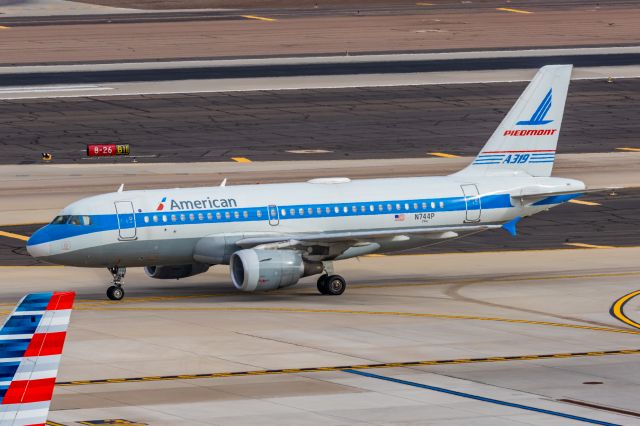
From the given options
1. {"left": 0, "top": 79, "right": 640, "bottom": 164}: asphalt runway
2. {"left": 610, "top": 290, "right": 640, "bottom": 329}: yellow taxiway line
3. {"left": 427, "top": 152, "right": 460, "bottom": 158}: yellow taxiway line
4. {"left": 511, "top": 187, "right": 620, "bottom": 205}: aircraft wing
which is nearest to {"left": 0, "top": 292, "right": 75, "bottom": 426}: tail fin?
{"left": 610, "top": 290, "right": 640, "bottom": 329}: yellow taxiway line

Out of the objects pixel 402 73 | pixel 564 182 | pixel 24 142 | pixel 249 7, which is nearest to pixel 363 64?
pixel 402 73

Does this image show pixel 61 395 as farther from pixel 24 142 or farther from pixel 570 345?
pixel 24 142

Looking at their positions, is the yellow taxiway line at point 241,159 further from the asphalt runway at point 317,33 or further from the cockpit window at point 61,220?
the asphalt runway at point 317,33

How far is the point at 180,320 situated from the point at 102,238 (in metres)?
4.91

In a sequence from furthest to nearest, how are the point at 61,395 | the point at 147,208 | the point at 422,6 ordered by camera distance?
the point at 422,6 < the point at 147,208 < the point at 61,395

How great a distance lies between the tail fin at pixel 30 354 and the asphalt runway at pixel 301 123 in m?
70.6

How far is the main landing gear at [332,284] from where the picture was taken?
57.1 meters

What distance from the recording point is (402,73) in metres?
127

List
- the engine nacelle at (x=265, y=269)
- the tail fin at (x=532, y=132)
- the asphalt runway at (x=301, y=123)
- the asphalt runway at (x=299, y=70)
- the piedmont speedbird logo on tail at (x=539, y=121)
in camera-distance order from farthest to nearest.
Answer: the asphalt runway at (x=299, y=70)
the asphalt runway at (x=301, y=123)
the piedmont speedbird logo on tail at (x=539, y=121)
the tail fin at (x=532, y=132)
the engine nacelle at (x=265, y=269)

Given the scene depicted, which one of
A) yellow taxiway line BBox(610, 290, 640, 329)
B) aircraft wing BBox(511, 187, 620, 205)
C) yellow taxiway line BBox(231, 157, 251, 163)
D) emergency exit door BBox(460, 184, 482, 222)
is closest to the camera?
yellow taxiway line BBox(610, 290, 640, 329)

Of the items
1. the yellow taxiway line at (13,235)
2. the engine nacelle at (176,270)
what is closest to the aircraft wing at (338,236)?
the engine nacelle at (176,270)

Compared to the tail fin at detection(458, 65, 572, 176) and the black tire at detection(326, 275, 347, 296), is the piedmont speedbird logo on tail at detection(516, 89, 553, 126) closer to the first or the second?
the tail fin at detection(458, 65, 572, 176)

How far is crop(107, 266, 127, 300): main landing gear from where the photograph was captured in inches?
2202

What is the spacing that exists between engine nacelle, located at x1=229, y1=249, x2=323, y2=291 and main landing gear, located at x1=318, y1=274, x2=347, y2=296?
161cm
